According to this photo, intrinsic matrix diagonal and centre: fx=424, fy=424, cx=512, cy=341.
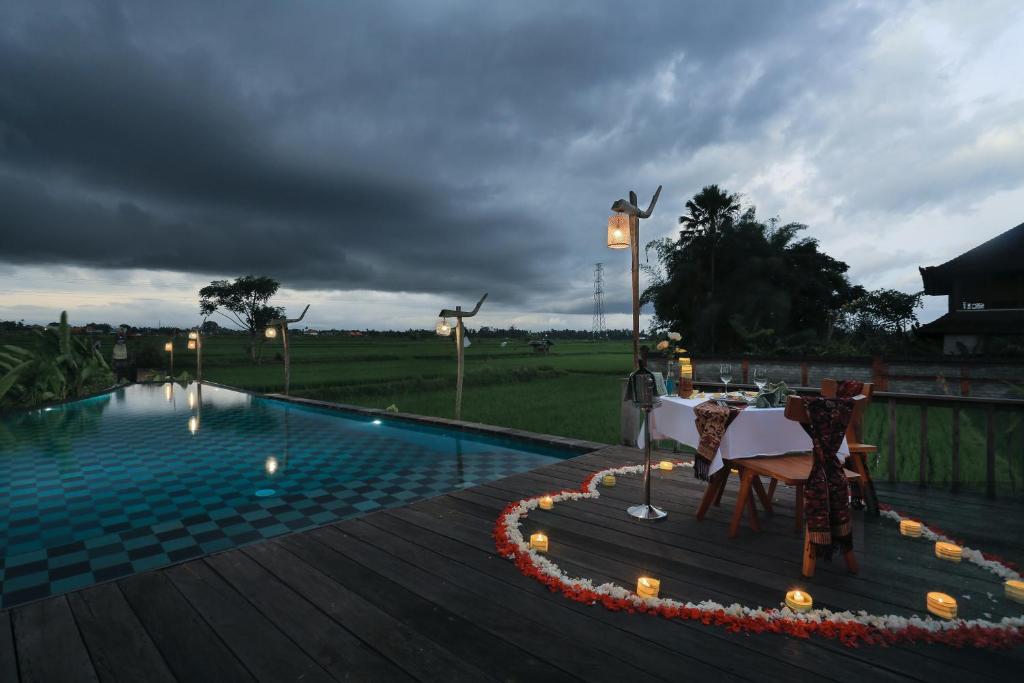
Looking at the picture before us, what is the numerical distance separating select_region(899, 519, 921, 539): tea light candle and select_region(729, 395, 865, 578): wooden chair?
1.83ft

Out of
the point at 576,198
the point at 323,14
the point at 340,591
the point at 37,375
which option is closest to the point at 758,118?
the point at 576,198

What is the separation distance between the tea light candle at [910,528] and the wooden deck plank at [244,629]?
3829mm

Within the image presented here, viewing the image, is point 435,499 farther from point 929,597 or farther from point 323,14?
point 323,14

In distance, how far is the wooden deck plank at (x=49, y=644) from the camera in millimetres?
1734

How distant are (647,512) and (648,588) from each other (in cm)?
123

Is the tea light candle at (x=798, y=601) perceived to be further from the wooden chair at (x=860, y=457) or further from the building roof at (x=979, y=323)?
the building roof at (x=979, y=323)

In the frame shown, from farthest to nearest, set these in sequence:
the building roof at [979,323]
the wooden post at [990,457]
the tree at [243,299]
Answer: the tree at [243,299] → the building roof at [979,323] → the wooden post at [990,457]

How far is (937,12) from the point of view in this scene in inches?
263

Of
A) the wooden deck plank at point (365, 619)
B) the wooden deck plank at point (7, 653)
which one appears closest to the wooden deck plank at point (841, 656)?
the wooden deck plank at point (365, 619)

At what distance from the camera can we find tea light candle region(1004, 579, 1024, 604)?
220 centimetres

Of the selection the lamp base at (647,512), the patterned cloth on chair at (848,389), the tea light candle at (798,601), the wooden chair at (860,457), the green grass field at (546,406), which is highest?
the patterned cloth on chair at (848,389)

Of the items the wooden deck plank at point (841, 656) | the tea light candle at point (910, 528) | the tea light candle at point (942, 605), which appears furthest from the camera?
the tea light candle at point (910, 528)

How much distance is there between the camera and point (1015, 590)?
222cm

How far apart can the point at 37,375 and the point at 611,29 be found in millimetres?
17828
